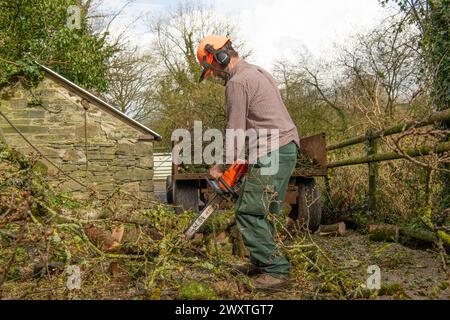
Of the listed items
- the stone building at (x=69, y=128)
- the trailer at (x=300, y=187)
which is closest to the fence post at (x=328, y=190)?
the trailer at (x=300, y=187)

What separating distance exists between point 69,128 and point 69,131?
7 cm

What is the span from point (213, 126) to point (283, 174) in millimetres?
7040

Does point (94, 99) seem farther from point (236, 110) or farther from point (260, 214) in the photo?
point (260, 214)

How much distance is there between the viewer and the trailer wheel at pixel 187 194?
337 inches

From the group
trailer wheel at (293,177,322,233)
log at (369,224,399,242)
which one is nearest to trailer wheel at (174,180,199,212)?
trailer wheel at (293,177,322,233)

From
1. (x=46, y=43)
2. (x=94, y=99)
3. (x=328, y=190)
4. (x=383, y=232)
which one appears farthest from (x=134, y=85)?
(x=383, y=232)

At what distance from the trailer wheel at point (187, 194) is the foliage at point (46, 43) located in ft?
16.8

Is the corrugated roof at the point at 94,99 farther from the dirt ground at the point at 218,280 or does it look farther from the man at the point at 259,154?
the man at the point at 259,154

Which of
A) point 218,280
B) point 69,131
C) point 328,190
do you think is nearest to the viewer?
point 218,280

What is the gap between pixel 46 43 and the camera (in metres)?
15.8

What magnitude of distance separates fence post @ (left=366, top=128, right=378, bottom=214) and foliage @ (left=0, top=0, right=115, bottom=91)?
296 inches

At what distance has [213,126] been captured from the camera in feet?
37.5

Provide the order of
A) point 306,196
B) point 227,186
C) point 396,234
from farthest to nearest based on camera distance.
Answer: point 306,196 < point 396,234 < point 227,186
